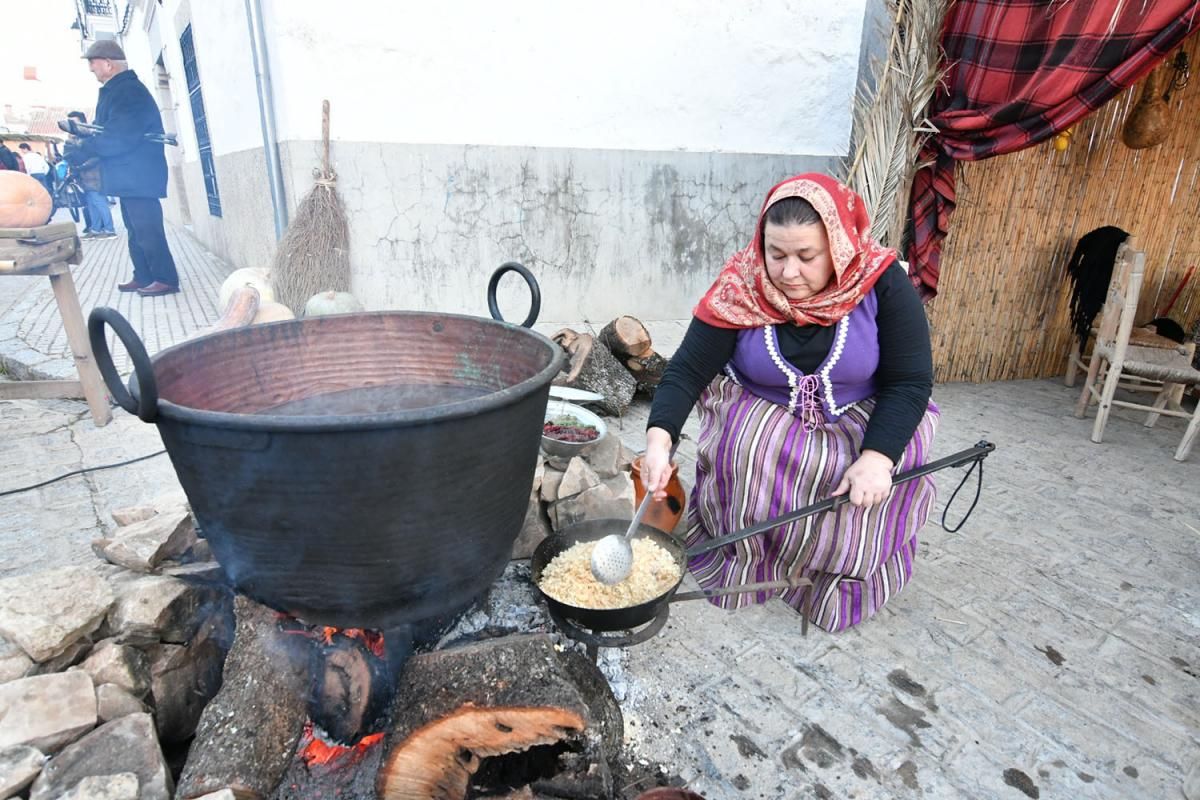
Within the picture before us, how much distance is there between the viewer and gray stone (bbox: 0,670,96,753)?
1488mm

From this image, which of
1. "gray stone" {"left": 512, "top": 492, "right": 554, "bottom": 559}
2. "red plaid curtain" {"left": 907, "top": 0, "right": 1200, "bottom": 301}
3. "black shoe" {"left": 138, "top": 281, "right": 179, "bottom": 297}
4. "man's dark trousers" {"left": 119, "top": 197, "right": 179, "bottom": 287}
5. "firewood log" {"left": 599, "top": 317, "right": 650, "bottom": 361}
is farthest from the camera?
"black shoe" {"left": 138, "top": 281, "right": 179, "bottom": 297}

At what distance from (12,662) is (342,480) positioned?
113 cm

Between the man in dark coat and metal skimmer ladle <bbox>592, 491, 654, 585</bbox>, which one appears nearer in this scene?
metal skimmer ladle <bbox>592, 491, 654, 585</bbox>

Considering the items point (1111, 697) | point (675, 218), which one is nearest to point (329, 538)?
point (1111, 697)

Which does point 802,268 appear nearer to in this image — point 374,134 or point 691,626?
point 691,626

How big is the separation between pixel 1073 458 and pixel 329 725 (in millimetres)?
4347

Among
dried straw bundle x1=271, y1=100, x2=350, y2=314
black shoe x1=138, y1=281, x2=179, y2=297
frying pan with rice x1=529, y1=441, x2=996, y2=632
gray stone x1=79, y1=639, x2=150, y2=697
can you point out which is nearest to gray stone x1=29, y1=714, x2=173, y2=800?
gray stone x1=79, y1=639, x2=150, y2=697

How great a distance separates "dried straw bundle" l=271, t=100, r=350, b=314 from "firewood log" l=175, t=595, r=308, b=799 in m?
3.46

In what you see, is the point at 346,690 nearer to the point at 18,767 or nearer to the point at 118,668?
the point at 118,668

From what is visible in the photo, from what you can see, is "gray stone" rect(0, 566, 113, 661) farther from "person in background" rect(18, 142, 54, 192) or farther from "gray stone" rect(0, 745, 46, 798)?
"person in background" rect(18, 142, 54, 192)

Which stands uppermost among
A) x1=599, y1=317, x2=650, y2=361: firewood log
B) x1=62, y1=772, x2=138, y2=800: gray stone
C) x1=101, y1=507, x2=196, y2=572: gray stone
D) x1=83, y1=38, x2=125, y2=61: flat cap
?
x1=83, y1=38, x2=125, y2=61: flat cap

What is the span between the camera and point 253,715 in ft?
5.29

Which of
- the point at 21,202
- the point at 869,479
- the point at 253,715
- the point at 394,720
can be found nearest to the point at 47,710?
the point at 253,715

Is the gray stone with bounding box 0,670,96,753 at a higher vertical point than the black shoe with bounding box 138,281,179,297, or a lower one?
lower
